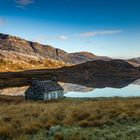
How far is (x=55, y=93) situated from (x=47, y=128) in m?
54.8

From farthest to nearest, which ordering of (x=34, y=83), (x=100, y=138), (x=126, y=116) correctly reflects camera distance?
1. (x=34, y=83)
2. (x=126, y=116)
3. (x=100, y=138)

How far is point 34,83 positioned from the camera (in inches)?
2601

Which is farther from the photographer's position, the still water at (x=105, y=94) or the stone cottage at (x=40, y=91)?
the still water at (x=105, y=94)

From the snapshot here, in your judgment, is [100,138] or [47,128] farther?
[47,128]

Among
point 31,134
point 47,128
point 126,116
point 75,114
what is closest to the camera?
point 31,134

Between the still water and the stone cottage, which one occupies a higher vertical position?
the stone cottage

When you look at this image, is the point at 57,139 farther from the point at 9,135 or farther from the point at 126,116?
the point at 126,116

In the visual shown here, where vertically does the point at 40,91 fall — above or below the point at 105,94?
above

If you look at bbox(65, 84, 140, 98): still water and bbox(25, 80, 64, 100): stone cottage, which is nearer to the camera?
bbox(25, 80, 64, 100): stone cottage

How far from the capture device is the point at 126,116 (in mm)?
16141

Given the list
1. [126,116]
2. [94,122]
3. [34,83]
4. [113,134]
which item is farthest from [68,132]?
[34,83]

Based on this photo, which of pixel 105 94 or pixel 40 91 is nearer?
pixel 40 91

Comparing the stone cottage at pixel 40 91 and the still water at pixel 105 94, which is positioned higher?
the stone cottage at pixel 40 91

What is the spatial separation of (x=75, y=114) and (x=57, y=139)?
276 inches
